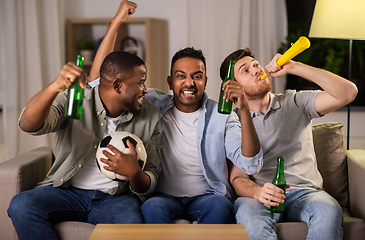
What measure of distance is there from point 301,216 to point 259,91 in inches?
25.3

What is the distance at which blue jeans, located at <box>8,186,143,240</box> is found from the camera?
1504 mm

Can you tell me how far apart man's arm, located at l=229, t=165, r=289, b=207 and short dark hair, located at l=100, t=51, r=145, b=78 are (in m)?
0.73

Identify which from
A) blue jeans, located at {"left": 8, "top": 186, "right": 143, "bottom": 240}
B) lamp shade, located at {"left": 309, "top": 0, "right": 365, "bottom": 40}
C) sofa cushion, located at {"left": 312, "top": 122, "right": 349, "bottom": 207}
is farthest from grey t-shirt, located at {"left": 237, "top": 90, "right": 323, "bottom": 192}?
blue jeans, located at {"left": 8, "top": 186, "right": 143, "bottom": 240}

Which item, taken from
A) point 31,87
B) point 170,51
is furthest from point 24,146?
point 170,51

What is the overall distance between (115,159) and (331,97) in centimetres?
108

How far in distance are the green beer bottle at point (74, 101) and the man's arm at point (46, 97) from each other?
0.09 feet

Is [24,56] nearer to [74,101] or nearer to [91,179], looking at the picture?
[91,179]

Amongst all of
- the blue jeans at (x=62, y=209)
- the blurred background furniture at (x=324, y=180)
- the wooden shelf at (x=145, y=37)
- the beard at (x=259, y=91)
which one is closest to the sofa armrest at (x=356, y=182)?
the blurred background furniture at (x=324, y=180)

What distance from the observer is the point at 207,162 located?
184 cm

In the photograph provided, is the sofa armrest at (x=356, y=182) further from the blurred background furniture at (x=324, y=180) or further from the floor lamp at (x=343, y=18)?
the floor lamp at (x=343, y=18)

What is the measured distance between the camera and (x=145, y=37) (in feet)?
13.1

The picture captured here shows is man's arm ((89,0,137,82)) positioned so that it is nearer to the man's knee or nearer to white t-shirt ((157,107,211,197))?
white t-shirt ((157,107,211,197))

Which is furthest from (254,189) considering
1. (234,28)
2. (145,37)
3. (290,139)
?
(145,37)

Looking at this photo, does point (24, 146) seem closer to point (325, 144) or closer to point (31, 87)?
point (31, 87)
